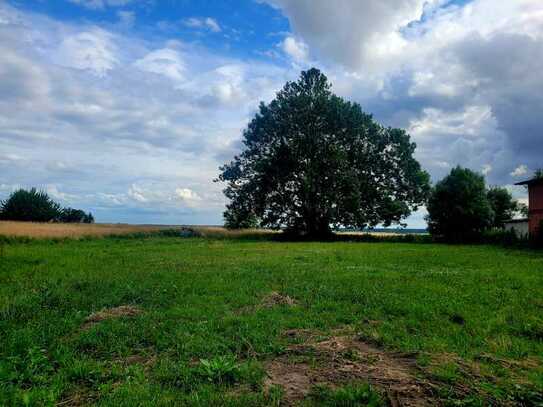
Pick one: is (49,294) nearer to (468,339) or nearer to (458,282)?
(468,339)

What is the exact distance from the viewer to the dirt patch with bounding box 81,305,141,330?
8.16m

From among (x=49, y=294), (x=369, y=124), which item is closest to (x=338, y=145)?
(x=369, y=124)

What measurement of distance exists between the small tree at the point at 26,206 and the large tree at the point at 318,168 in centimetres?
4225

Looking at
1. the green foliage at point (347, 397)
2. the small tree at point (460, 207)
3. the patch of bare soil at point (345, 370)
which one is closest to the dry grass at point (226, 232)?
the small tree at point (460, 207)

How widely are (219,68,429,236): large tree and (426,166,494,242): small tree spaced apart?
2392mm

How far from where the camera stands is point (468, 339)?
698cm

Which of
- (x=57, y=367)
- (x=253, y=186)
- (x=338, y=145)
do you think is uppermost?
(x=338, y=145)

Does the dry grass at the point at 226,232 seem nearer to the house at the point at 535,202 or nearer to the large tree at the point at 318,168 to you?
the large tree at the point at 318,168

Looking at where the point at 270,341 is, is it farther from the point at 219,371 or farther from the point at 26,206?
the point at 26,206

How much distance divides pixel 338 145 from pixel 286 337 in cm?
4086

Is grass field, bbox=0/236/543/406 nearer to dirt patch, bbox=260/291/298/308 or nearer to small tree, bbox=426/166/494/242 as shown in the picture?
dirt patch, bbox=260/291/298/308

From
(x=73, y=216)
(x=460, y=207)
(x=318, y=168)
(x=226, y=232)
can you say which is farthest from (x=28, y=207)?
(x=460, y=207)

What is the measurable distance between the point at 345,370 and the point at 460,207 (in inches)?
1749

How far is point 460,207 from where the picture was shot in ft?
148
